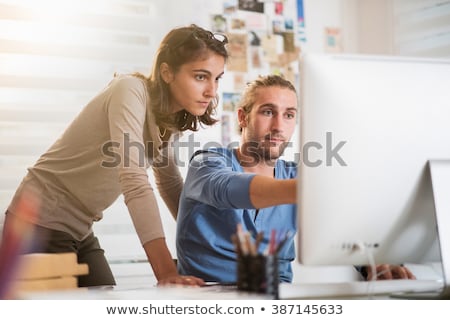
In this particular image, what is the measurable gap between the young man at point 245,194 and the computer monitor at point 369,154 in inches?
5.1

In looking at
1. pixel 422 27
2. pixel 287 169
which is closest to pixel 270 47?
pixel 422 27

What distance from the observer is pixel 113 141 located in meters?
1.61

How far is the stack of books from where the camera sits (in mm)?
983

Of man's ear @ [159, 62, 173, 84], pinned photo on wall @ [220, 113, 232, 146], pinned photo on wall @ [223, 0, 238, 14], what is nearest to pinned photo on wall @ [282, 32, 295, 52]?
pinned photo on wall @ [223, 0, 238, 14]

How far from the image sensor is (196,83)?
1.90 meters

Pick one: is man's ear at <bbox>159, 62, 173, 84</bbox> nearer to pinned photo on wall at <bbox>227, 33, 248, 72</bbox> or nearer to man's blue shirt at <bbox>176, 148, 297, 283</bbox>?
man's blue shirt at <bbox>176, 148, 297, 283</bbox>

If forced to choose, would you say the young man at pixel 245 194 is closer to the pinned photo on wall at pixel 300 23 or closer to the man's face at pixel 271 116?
the man's face at pixel 271 116

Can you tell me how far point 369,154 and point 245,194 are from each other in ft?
0.82

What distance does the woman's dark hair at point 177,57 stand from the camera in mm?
1830

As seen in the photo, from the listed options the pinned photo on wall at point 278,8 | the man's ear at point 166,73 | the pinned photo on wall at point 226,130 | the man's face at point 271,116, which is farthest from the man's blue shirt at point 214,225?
the pinned photo on wall at point 278,8
